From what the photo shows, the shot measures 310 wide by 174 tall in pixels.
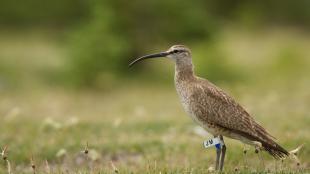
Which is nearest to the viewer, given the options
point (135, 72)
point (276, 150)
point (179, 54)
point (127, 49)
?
point (276, 150)

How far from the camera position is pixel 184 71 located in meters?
10.0

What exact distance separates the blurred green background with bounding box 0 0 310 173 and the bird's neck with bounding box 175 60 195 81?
1.22 m

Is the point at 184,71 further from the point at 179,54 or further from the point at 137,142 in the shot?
the point at 137,142

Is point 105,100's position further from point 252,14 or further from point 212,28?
point 252,14

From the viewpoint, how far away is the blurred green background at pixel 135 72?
1233 centimetres

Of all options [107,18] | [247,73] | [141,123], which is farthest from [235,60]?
[141,123]

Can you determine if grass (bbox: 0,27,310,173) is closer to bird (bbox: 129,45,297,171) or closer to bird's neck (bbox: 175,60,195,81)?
bird (bbox: 129,45,297,171)

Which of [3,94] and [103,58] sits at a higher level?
[103,58]

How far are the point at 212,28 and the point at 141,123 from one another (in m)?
14.5

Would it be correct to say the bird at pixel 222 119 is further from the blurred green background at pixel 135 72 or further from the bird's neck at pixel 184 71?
the blurred green background at pixel 135 72

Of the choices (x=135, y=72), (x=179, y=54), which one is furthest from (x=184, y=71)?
(x=135, y=72)

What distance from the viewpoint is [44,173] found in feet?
30.4

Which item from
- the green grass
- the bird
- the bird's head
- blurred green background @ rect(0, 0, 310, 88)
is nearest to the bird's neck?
the bird's head

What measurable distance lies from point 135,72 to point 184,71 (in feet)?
60.9
